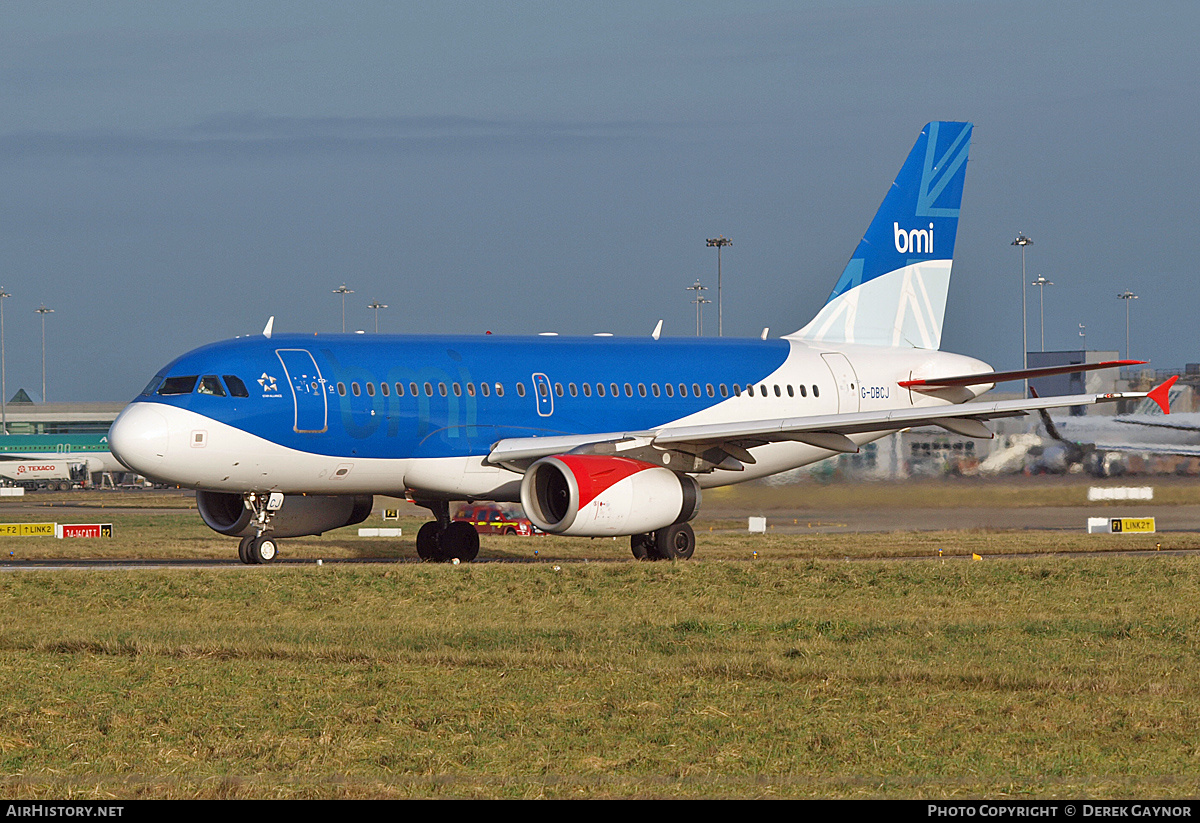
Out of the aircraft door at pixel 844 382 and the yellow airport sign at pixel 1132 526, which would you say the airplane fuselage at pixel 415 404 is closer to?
the aircraft door at pixel 844 382

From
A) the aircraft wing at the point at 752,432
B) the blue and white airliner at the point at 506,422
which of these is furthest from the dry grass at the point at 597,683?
the aircraft wing at the point at 752,432

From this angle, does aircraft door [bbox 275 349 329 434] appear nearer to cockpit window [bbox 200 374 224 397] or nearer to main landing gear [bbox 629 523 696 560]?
cockpit window [bbox 200 374 224 397]

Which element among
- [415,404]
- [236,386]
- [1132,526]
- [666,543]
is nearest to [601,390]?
[666,543]

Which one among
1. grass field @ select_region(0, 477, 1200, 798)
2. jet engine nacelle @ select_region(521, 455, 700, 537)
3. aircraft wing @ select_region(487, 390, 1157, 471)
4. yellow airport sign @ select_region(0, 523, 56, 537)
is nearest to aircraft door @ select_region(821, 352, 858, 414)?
aircraft wing @ select_region(487, 390, 1157, 471)

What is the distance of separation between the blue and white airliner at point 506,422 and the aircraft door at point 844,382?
41 mm

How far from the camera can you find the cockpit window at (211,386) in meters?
27.2

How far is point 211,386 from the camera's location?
2734cm

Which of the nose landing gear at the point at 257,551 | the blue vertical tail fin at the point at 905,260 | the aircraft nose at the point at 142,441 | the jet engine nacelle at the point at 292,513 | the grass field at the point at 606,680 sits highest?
the blue vertical tail fin at the point at 905,260

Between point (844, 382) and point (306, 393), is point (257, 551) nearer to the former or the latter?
point (306, 393)

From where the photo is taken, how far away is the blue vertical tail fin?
3644 cm

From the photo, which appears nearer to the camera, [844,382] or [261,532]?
[261,532]

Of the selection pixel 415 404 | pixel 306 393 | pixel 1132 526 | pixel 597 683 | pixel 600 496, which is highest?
pixel 306 393

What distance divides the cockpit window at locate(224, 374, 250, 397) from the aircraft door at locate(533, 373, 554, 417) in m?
5.71

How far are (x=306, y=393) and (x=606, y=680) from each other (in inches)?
560
